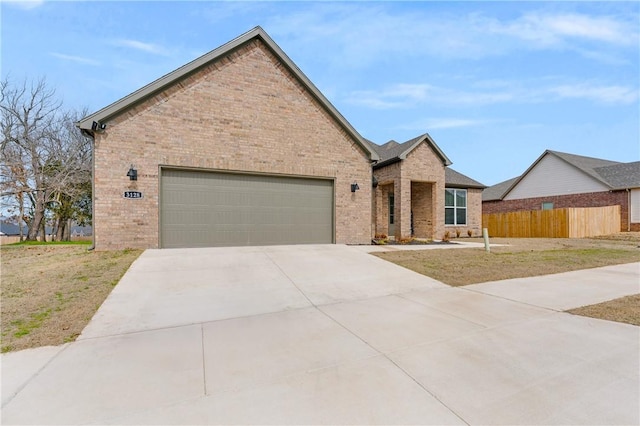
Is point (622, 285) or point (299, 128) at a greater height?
point (299, 128)

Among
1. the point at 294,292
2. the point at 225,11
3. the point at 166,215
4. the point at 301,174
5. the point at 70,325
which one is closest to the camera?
the point at 70,325

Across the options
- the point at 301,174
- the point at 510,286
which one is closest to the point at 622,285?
the point at 510,286

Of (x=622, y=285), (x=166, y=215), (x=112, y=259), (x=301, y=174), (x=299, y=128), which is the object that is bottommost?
(x=622, y=285)

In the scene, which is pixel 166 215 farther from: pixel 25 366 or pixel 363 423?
pixel 363 423

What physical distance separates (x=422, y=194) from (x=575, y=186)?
17100 mm

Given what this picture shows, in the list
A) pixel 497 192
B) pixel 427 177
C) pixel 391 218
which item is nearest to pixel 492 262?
pixel 427 177

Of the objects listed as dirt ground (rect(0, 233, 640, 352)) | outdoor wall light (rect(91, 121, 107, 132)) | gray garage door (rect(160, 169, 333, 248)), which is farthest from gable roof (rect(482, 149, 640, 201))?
outdoor wall light (rect(91, 121, 107, 132))

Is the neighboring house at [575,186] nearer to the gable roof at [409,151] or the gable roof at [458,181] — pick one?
the gable roof at [458,181]

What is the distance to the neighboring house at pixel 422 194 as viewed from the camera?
611 inches

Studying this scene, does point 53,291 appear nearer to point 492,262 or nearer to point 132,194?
point 132,194

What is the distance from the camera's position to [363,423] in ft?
7.47

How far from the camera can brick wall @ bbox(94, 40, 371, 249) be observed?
9.20 metres

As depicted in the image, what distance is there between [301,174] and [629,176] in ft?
88.3

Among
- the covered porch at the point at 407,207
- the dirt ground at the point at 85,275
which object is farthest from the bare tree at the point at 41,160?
the covered porch at the point at 407,207
